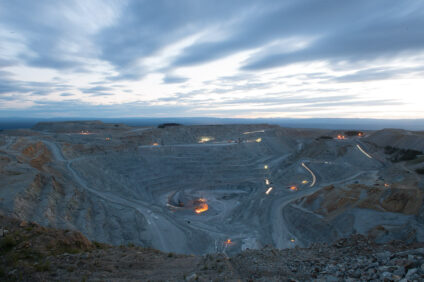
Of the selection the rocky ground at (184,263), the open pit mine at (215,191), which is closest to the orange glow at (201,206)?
the open pit mine at (215,191)

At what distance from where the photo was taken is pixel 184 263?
10188 mm

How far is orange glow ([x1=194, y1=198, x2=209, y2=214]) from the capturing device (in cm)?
3674

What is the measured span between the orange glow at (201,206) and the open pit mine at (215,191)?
0.94ft

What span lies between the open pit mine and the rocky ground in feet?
35.6

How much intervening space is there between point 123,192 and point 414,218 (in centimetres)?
3872

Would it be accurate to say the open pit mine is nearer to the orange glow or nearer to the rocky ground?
the orange glow

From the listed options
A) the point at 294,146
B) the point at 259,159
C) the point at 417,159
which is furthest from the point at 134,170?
the point at 417,159

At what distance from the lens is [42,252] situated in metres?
8.98

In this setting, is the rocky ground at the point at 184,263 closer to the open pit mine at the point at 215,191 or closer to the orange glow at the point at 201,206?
the open pit mine at the point at 215,191

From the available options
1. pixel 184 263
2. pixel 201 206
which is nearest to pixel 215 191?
pixel 201 206

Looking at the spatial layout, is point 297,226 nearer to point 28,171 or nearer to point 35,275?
point 35,275

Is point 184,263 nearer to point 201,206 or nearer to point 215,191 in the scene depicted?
point 201,206

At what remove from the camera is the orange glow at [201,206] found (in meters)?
36.7

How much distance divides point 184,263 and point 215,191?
35968mm
